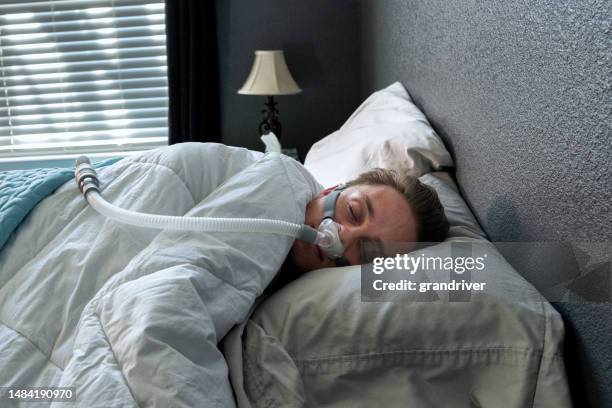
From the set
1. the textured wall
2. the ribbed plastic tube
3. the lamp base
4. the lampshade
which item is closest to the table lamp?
the lampshade

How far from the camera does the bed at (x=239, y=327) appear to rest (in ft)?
2.24

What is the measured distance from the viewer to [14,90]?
3.07 m

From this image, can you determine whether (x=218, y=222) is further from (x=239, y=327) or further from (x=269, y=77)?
(x=269, y=77)

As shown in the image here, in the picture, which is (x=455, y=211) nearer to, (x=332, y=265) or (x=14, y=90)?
(x=332, y=265)

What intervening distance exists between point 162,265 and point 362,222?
0.37 metres

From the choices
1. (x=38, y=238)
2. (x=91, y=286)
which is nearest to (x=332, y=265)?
(x=91, y=286)

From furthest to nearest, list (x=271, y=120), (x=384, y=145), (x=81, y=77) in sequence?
1. (x=81, y=77)
2. (x=271, y=120)
3. (x=384, y=145)

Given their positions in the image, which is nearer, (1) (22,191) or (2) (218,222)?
(2) (218,222)

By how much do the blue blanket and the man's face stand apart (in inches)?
17.9

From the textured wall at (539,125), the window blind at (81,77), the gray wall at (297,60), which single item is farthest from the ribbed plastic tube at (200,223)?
the window blind at (81,77)

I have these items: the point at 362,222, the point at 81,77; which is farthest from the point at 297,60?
the point at 362,222

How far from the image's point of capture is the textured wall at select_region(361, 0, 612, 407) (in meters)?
0.65

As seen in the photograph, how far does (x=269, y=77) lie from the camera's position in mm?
2770

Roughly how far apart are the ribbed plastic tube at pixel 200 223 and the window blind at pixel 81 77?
89.6 inches
